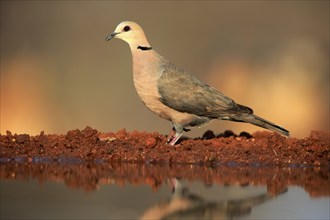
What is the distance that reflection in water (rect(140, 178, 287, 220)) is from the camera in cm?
237

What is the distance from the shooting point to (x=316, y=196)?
290 centimetres

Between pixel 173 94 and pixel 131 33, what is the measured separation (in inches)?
22.8

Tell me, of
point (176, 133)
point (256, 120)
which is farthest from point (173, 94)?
point (256, 120)

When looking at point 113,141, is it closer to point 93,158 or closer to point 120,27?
point 93,158

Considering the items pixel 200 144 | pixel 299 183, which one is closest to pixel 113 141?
pixel 200 144

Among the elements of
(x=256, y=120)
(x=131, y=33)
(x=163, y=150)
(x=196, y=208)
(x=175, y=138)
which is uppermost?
(x=131, y=33)

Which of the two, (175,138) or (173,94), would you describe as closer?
(175,138)

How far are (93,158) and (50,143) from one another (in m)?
0.36

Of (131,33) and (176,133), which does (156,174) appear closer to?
(176,133)

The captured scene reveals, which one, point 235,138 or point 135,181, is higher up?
point 235,138

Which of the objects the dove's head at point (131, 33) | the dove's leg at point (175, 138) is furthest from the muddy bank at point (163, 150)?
the dove's head at point (131, 33)

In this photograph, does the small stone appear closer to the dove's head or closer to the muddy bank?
the muddy bank

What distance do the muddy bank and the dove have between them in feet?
1.54

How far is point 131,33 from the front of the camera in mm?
5070
